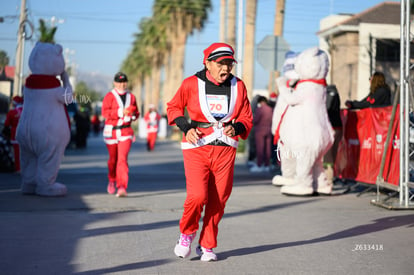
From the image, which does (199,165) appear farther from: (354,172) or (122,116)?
(354,172)

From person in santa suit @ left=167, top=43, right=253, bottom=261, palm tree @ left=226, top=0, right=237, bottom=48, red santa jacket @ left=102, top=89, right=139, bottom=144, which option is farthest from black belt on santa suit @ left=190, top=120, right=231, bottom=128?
palm tree @ left=226, top=0, right=237, bottom=48

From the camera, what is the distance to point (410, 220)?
28.4 feet

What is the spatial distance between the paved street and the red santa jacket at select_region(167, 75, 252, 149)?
1.09 m

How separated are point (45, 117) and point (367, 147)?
515cm

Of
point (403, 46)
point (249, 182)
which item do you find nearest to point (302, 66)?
point (403, 46)

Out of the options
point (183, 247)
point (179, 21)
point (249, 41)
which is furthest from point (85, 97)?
point (179, 21)

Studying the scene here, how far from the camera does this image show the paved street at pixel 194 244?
232 inches

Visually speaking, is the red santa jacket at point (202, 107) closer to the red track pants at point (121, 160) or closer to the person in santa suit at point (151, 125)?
the red track pants at point (121, 160)

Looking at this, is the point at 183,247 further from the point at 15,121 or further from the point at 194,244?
the point at 15,121

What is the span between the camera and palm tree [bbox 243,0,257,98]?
2914cm

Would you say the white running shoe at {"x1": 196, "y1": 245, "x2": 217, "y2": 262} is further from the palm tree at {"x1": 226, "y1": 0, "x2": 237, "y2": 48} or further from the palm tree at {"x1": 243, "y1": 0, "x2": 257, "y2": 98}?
the palm tree at {"x1": 226, "y1": 0, "x2": 237, "y2": 48}

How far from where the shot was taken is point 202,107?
6.10 m

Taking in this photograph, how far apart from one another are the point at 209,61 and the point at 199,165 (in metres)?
0.87

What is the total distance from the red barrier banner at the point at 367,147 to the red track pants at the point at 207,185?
16.2 ft
